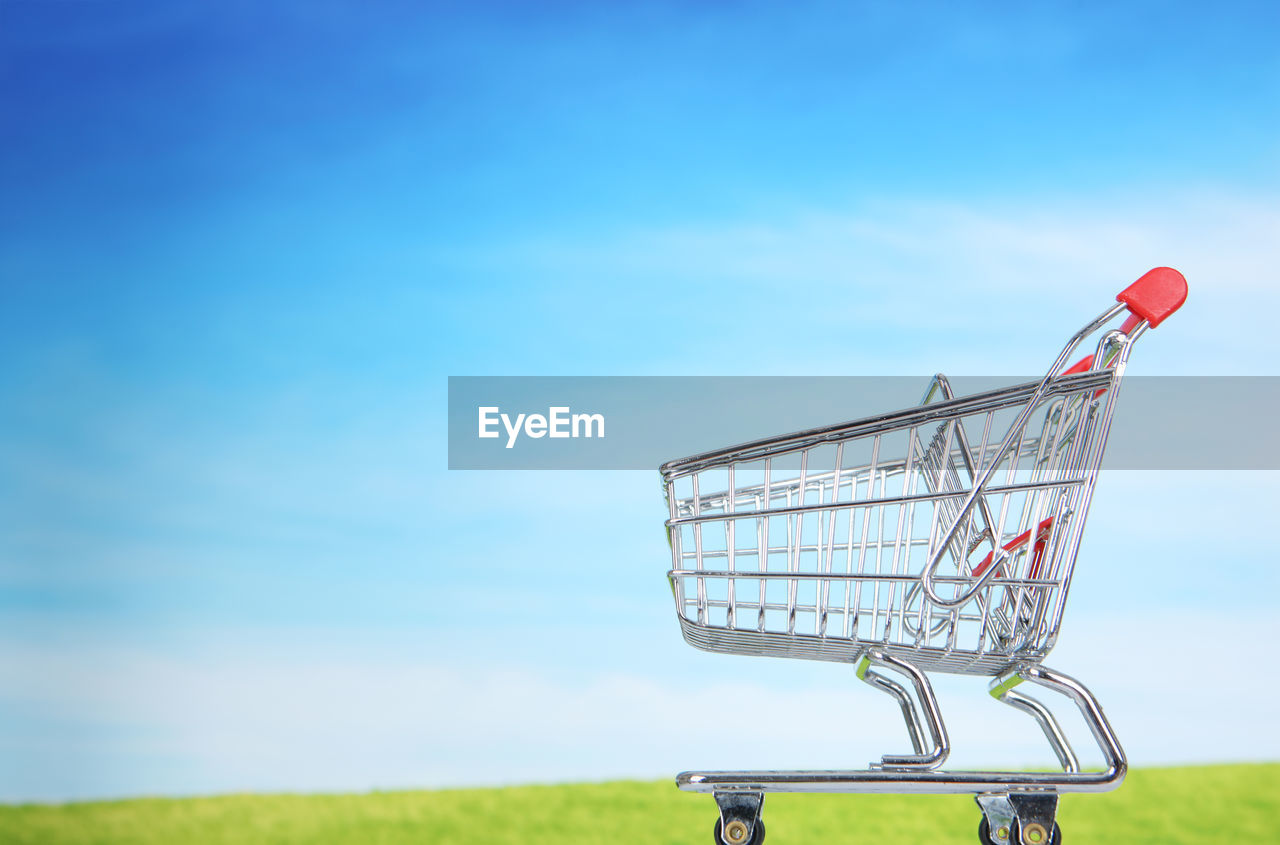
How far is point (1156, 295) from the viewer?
212 cm

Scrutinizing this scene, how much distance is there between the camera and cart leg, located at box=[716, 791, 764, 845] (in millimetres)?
2113

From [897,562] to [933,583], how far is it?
0.08m

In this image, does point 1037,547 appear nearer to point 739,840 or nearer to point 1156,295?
point 1156,295

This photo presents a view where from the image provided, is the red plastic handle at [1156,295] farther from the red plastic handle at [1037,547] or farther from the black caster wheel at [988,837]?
the black caster wheel at [988,837]

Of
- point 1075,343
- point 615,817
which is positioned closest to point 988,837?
point 1075,343

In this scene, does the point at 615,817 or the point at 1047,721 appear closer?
the point at 1047,721

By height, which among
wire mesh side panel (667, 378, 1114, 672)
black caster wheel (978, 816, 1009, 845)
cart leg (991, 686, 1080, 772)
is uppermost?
wire mesh side panel (667, 378, 1114, 672)

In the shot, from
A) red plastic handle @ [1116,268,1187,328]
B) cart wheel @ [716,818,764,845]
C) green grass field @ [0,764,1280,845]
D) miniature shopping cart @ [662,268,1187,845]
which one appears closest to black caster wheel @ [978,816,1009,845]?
miniature shopping cart @ [662,268,1187,845]

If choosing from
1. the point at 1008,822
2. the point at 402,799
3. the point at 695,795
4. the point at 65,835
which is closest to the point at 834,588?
the point at 1008,822

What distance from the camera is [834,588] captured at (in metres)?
2.15

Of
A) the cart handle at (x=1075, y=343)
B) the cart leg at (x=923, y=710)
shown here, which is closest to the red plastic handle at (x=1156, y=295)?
the cart handle at (x=1075, y=343)

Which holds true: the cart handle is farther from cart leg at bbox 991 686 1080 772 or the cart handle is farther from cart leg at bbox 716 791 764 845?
cart leg at bbox 716 791 764 845

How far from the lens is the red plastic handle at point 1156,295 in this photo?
2.12m

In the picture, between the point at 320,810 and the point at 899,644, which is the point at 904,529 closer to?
the point at 899,644
